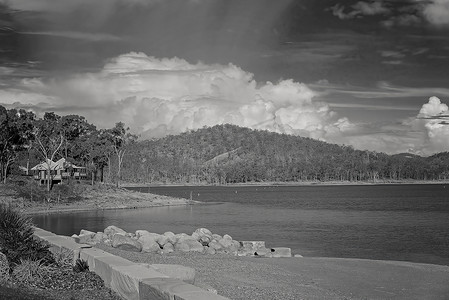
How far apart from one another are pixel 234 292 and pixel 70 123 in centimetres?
7921

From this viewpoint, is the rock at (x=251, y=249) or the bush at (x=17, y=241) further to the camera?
the rock at (x=251, y=249)

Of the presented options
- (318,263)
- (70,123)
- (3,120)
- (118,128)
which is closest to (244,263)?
(318,263)

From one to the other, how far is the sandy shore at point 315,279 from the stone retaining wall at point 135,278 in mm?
2892

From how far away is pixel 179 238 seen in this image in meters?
27.2

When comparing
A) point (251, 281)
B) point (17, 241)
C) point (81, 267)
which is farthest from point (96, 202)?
point (81, 267)

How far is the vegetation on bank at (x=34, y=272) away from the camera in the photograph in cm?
947

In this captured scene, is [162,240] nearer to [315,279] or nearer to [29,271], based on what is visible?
[315,279]

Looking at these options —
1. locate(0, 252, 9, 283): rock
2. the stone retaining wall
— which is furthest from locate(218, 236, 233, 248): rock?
locate(0, 252, 9, 283): rock

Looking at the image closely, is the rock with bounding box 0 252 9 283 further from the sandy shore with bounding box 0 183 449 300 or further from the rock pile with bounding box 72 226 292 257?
the rock pile with bounding box 72 226 292 257

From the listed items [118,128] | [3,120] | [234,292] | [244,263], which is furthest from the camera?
[118,128]

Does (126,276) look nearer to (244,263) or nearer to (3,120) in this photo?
(244,263)

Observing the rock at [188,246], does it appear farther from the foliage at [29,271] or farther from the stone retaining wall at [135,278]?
the foliage at [29,271]

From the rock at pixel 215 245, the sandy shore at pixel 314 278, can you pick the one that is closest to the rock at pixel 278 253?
the sandy shore at pixel 314 278

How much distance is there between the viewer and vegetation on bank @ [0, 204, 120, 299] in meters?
9.47
